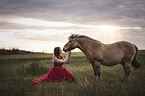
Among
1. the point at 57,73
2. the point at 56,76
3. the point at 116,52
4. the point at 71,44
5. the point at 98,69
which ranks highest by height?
the point at 71,44

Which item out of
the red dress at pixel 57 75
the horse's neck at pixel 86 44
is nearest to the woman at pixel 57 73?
the red dress at pixel 57 75

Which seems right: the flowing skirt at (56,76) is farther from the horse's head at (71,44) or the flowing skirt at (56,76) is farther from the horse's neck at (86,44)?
the horse's neck at (86,44)

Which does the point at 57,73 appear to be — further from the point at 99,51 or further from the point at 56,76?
the point at 99,51

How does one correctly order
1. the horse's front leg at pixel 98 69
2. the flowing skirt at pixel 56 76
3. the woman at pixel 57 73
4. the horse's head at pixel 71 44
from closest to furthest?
1. the horse's front leg at pixel 98 69
2. the horse's head at pixel 71 44
3. the woman at pixel 57 73
4. the flowing skirt at pixel 56 76

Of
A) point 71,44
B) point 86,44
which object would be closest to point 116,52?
point 86,44

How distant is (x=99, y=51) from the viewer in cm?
607

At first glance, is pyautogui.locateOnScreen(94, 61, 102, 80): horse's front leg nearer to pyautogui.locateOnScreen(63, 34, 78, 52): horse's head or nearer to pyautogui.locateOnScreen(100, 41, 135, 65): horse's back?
pyautogui.locateOnScreen(100, 41, 135, 65): horse's back

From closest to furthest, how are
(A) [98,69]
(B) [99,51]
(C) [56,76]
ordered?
(A) [98,69] < (B) [99,51] < (C) [56,76]

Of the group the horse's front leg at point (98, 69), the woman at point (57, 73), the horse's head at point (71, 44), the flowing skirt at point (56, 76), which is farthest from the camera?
the flowing skirt at point (56, 76)

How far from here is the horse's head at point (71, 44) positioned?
6082 millimetres

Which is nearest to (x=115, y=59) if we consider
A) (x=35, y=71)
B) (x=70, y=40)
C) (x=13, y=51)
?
(x=70, y=40)

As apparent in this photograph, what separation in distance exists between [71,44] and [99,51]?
1.43 m

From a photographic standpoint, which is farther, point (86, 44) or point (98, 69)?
point (86, 44)

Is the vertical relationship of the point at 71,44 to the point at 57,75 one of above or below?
above
